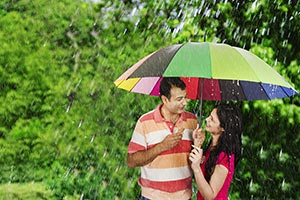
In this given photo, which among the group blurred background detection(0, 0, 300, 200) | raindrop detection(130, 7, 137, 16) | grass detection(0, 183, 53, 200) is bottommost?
grass detection(0, 183, 53, 200)

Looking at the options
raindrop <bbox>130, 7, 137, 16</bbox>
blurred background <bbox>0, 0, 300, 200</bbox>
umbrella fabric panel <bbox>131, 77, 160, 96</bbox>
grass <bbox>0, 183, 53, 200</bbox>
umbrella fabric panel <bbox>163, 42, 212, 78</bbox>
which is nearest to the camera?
umbrella fabric panel <bbox>163, 42, 212, 78</bbox>

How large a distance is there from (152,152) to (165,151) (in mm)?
99

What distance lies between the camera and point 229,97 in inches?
140

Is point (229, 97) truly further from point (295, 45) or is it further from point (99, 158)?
point (99, 158)

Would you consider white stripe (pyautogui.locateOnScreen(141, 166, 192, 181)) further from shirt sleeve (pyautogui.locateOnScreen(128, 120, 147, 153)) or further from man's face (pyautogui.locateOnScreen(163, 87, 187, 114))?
man's face (pyautogui.locateOnScreen(163, 87, 187, 114))

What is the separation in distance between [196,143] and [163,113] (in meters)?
0.27

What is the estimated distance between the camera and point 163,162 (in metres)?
3.09

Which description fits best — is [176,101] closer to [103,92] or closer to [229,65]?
[229,65]

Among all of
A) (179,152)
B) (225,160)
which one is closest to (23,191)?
(179,152)

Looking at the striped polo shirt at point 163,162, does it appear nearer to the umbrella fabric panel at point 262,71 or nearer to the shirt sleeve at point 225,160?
the shirt sleeve at point 225,160

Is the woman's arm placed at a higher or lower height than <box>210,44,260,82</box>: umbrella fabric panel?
lower

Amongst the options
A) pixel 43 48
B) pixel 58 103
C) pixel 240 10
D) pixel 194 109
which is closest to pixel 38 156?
pixel 58 103

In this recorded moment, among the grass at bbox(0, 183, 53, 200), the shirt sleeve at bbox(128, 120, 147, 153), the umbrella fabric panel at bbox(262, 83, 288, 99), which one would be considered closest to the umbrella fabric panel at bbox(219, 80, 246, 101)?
the umbrella fabric panel at bbox(262, 83, 288, 99)

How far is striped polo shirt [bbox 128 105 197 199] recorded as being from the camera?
3088 millimetres
